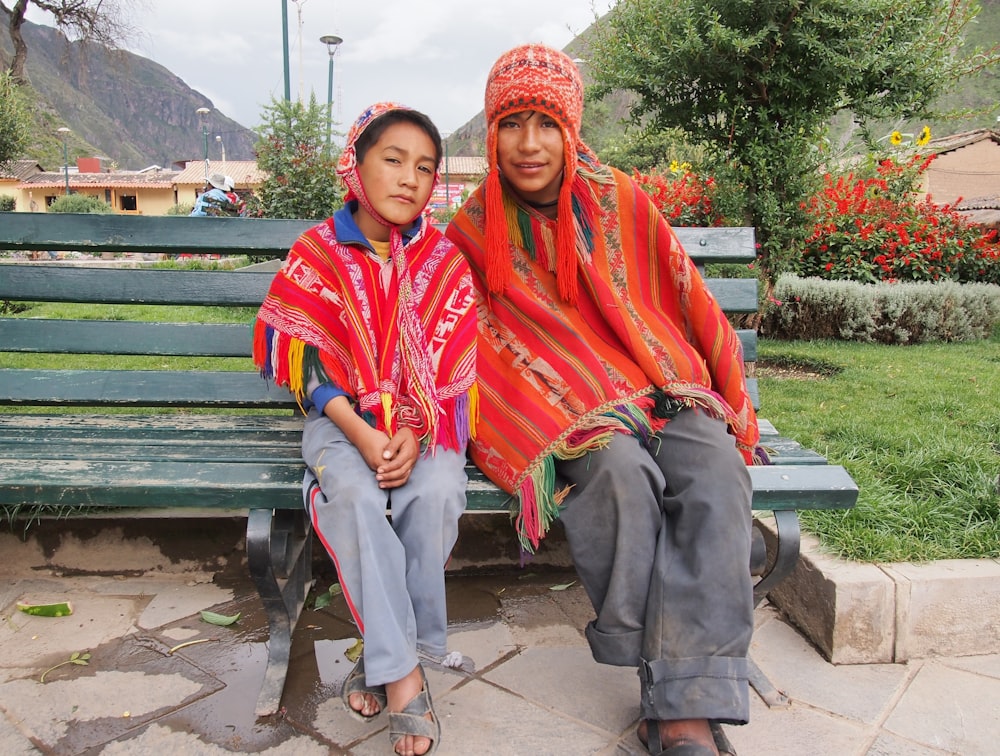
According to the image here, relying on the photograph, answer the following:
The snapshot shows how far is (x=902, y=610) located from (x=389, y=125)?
2054 mm

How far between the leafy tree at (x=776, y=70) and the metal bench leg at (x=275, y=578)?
12.1 ft

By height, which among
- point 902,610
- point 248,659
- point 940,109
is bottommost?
point 248,659

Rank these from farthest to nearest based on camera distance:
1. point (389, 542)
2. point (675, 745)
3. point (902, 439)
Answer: point (902, 439)
point (389, 542)
point (675, 745)

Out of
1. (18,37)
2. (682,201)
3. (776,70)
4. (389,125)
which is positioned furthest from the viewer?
(18,37)

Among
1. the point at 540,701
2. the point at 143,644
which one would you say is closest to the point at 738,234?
the point at 540,701

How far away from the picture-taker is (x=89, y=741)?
76.6 inches

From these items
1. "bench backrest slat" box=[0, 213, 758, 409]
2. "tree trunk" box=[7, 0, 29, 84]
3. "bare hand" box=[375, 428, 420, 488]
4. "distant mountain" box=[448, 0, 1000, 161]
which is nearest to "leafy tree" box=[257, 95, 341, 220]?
"distant mountain" box=[448, 0, 1000, 161]

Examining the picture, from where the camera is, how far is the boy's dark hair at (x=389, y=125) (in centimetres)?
231

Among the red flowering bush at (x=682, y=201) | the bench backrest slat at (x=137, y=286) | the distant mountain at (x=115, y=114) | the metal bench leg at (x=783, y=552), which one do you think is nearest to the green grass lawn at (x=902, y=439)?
the metal bench leg at (x=783, y=552)

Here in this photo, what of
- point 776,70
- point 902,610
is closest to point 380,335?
point 902,610

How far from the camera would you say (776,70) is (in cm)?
476

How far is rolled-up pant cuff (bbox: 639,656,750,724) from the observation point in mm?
1807

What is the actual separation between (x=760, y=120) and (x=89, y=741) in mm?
4744

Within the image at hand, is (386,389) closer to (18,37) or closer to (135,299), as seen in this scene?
(135,299)
